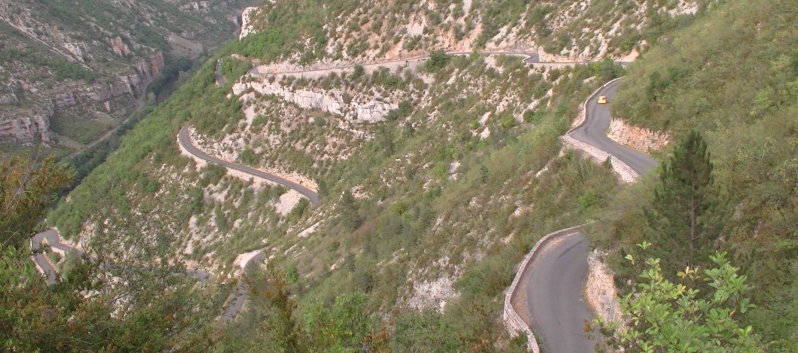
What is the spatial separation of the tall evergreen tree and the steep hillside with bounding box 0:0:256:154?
9263 cm

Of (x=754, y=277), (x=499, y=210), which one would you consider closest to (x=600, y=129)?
(x=499, y=210)

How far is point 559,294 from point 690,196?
18.0 ft

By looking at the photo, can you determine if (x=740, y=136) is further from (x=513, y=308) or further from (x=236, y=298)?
(x=236, y=298)

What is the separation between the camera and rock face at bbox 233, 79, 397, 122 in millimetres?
46500

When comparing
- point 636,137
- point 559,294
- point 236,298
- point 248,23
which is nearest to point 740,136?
point 559,294

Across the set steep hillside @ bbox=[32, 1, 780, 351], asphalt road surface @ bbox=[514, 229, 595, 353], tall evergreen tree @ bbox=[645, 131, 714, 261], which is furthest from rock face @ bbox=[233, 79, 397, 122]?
tall evergreen tree @ bbox=[645, 131, 714, 261]

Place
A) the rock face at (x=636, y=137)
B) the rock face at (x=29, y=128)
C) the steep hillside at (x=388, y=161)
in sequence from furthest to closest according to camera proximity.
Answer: the rock face at (x=29, y=128)
the rock face at (x=636, y=137)
the steep hillside at (x=388, y=161)

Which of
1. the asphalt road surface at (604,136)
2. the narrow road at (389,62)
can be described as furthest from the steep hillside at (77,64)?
the asphalt road surface at (604,136)

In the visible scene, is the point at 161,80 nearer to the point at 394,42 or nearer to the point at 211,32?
the point at 211,32

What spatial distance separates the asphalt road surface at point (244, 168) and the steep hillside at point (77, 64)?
125 feet

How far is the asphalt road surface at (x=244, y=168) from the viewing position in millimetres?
44688

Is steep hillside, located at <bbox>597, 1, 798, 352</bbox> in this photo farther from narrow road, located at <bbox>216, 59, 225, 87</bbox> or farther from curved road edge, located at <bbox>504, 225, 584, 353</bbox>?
narrow road, located at <bbox>216, 59, 225, 87</bbox>

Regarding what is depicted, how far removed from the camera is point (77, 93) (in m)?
104

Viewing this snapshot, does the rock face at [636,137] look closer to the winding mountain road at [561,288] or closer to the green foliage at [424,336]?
the winding mountain road at [561,288]
